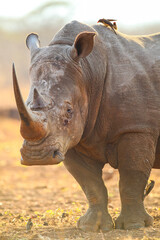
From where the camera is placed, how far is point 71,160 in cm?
644

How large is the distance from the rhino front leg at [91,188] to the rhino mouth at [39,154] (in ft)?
3.86

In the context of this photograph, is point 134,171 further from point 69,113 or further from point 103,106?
point 69,113

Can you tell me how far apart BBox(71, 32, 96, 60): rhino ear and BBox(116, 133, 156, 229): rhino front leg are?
1.05 metres

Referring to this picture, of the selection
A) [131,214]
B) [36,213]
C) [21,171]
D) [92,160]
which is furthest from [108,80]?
[21,171]

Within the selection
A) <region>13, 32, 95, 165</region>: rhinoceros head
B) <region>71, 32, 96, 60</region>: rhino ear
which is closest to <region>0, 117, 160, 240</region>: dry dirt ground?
<region>13, 32, 95, 165</region>: rhinoceros head

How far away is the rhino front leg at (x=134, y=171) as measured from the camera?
593cm

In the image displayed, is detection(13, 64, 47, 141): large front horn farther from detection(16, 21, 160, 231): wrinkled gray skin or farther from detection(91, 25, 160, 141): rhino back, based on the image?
detection(91, 25, 160, 141): rhino back

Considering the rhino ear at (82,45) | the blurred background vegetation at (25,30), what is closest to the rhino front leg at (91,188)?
the rhino ear at (82,45)

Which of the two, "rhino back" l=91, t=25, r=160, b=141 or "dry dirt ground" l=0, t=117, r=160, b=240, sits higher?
"rhino back" l=91, t=25, r=160, b=141

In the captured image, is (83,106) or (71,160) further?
(71,160)

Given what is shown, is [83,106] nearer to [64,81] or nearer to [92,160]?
[64,81]

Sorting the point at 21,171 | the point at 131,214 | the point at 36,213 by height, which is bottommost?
the point at 21,171

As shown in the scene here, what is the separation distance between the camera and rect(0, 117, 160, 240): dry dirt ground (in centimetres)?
573

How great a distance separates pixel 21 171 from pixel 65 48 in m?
8.96
